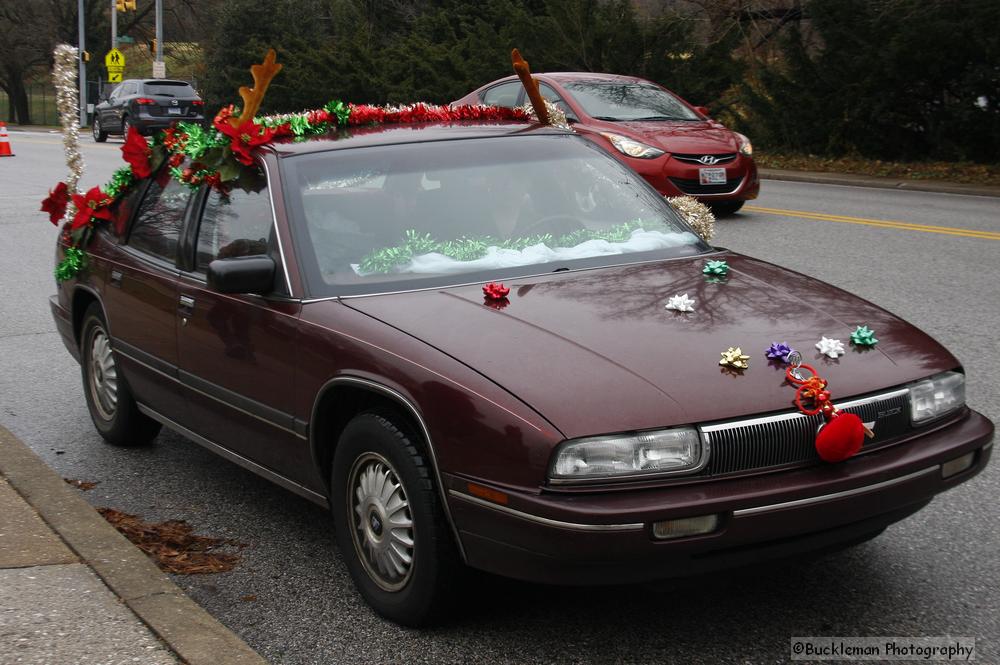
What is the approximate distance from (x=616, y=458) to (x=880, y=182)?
1798 cm

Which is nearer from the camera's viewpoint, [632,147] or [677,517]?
[677,517]

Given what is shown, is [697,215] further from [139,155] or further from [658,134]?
[658,134]

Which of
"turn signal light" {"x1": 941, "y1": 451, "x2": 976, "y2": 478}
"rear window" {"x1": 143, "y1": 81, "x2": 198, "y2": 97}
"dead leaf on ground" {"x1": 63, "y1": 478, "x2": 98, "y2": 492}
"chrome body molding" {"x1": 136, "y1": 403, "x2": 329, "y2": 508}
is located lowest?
"dead leaf on ground" {"x1": 63, "y1": 478, "x2": 98, "y2": 492}

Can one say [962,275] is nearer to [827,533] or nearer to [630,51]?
[827,533]

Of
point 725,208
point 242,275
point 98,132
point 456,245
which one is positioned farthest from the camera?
point 98,132

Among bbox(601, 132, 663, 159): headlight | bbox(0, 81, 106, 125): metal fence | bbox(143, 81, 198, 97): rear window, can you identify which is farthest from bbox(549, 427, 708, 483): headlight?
bbox(0, 81, 106, 125): metal fence

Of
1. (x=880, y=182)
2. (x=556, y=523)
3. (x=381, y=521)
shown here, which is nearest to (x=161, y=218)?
(x=381, y=521)

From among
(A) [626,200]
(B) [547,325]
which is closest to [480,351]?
(B) [547,325]

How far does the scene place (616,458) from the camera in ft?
10.8

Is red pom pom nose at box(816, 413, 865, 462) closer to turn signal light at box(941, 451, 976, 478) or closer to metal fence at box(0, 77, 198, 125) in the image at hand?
turn signal light at box(941, 451, 976, 478)

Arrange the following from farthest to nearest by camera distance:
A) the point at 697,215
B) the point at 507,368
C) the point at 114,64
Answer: the point at 114,64
the point at 697,215
the point at 507,368

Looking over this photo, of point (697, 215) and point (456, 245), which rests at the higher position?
point (456, 245)

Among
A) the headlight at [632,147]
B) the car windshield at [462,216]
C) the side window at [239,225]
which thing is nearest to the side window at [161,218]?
the side window at [239,225]

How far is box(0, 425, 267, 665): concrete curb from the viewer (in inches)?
140
